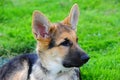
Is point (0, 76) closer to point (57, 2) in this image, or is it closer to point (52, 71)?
point (52, 71)

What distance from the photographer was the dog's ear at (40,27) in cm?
535

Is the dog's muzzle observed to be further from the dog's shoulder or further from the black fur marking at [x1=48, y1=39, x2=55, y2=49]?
the dog's shoulder

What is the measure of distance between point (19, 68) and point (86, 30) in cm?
383

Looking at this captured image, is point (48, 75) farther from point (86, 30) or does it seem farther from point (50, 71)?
point (86, 30)

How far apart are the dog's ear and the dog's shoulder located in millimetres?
634

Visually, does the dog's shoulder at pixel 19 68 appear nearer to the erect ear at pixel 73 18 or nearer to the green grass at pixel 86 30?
the erect ear at pixel 73 18

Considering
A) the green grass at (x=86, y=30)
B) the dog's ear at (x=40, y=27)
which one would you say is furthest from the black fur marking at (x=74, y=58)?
the green grass at (x=86, y=30)

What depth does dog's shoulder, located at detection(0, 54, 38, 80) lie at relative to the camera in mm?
5902

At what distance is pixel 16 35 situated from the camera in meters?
9.34

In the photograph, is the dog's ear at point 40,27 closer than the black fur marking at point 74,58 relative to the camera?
No

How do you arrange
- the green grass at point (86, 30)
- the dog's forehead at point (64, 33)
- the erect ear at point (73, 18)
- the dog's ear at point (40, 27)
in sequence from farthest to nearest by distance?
the green grass at point (86, 30) < the erect ear at point (73, 18) < the dog's ear at point (40, 27) < the dog's forehead at point (64, 33)

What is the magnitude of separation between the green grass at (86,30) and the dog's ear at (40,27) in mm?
1685

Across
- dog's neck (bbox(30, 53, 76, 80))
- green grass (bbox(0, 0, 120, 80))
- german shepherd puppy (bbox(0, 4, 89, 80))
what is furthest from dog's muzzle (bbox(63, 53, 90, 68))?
green grass (bbox(0, 0, 120, 80))

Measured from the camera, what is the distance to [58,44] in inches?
206
